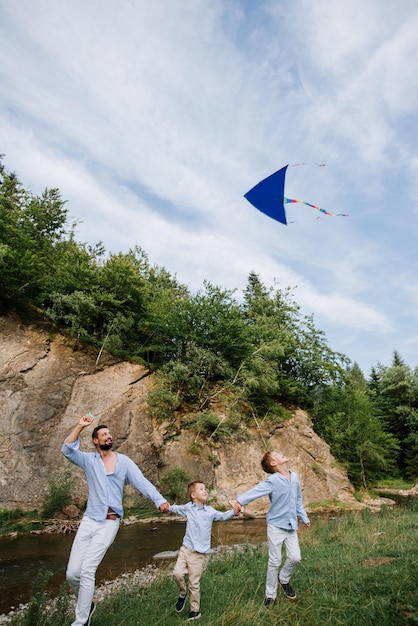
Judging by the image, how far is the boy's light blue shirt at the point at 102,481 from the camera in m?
4.43

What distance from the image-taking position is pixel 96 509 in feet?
14.5

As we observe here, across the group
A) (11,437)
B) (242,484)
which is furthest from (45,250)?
(242,484)

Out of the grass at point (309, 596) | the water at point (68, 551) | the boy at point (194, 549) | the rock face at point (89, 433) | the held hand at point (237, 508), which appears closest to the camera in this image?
the grass at point (309, 596)

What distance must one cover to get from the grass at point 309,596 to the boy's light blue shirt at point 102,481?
1173mm

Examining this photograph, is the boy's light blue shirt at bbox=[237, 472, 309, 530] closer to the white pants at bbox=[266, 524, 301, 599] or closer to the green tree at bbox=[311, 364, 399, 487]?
the white pants at bbox=[266, 524, 301, 599]

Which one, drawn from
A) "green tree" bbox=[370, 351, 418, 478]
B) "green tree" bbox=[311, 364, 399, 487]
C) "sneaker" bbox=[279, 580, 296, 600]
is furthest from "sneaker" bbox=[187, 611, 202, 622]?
"green tree" bbox=[370, 351, 418, 478]

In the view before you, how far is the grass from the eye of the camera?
13.0ft

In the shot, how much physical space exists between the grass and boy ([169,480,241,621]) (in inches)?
8.6

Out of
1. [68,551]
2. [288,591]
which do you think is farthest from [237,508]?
[68,551]

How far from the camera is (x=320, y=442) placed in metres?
28.8

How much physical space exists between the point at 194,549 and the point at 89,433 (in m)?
17.4

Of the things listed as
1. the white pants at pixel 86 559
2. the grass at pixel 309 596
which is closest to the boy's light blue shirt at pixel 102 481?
the white pants at pixel 86 559

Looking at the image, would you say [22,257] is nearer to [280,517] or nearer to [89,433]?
[89,433]

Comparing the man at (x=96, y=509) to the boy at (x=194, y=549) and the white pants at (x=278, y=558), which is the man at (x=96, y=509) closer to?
the boy at (x=194, y=549)
